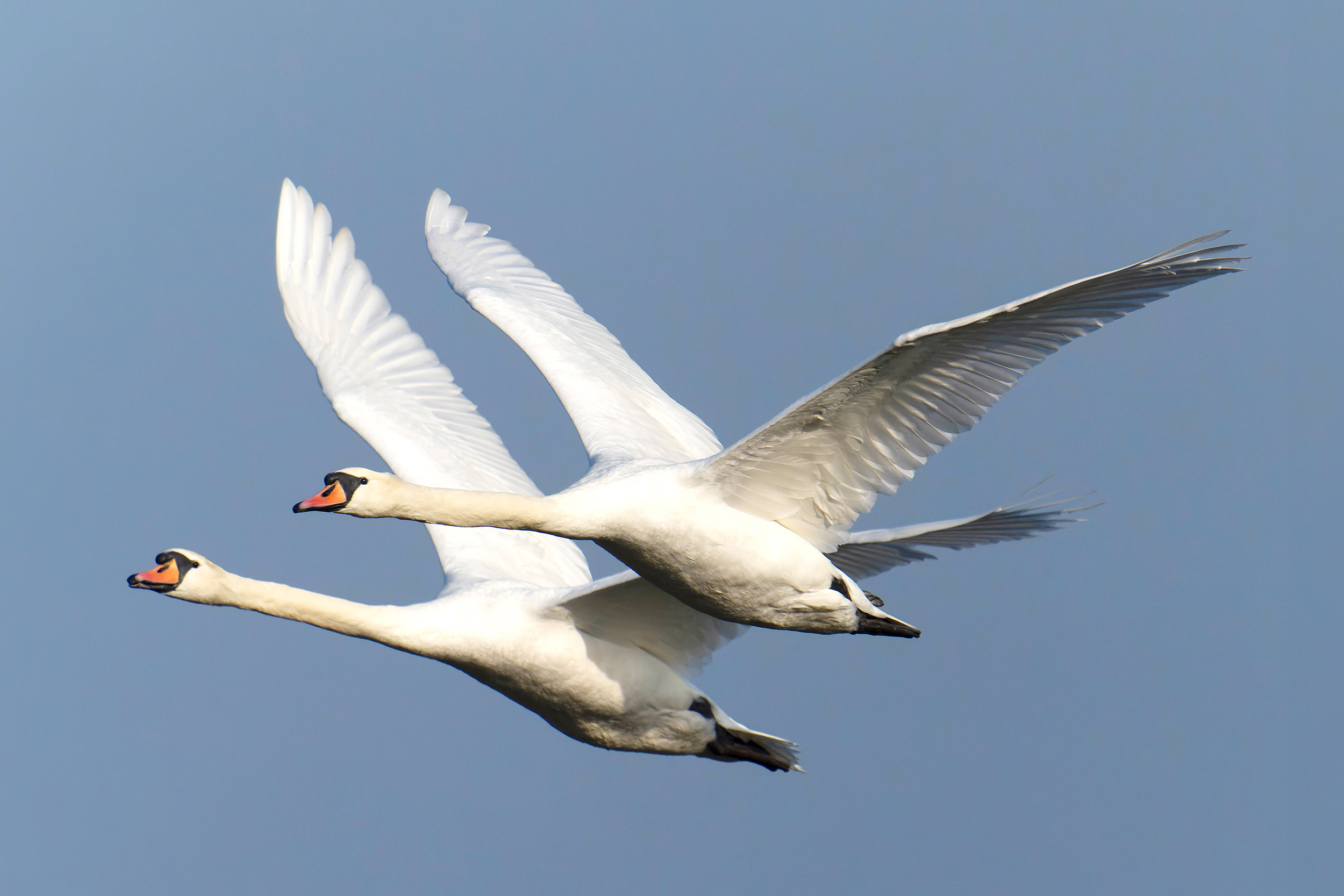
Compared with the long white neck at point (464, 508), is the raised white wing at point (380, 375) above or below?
above

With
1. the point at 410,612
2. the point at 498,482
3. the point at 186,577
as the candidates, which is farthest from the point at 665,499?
the point at 498,482

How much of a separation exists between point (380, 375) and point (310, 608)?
4.10 metres

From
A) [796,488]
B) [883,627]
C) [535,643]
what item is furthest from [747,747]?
[796,488]

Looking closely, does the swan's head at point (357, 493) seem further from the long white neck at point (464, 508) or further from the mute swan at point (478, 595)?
the mute swan at point (478, 595)

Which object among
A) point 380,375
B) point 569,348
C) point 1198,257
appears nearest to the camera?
point 1198,257

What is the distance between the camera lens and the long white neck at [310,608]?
368 inches

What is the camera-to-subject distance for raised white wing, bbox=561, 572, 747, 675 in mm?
9938

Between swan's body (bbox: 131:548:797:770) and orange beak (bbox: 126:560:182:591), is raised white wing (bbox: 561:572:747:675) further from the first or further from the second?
orange beak (bbox: 126:560:182:591)

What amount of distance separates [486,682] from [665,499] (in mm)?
1955

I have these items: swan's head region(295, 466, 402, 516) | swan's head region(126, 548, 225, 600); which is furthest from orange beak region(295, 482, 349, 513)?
swan's head region(126, 548, 225, 600)

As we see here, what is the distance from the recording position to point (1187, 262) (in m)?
7.64

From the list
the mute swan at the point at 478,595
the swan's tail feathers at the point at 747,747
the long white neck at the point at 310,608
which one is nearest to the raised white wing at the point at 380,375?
the mute swan at the point at 478,595

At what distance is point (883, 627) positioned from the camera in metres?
9.59

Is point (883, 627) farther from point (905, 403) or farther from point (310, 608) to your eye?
point (310, 608)
